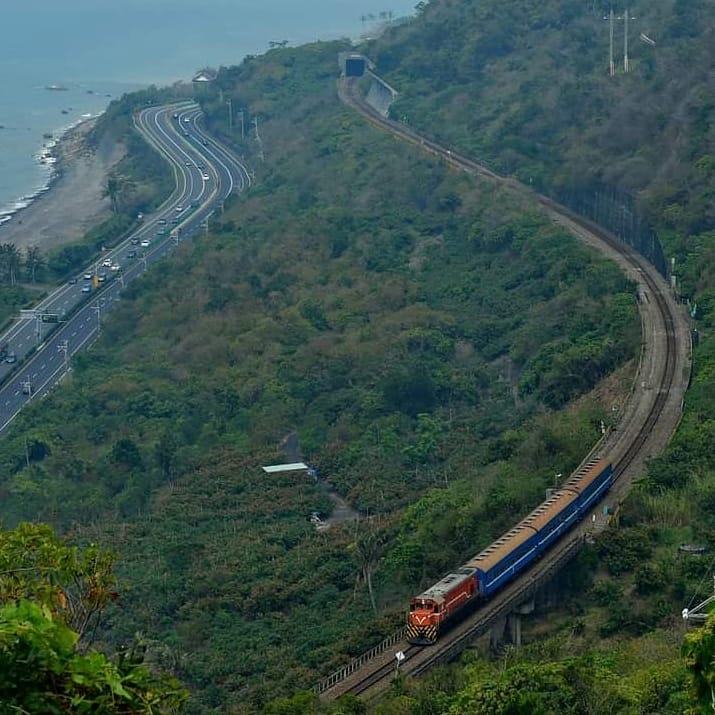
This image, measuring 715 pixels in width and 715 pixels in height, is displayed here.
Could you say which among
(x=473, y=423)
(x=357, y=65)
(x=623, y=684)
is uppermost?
(x=357, y=65)

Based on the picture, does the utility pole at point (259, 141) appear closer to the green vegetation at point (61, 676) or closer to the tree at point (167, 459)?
the tree at point (167, 459)

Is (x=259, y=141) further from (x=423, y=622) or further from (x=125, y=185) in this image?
(x=423, y=622)

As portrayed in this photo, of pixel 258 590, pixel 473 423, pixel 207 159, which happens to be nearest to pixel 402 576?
pixel 258 590

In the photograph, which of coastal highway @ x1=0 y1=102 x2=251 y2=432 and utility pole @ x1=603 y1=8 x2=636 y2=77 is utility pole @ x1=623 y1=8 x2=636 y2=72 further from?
coastal highway @ x1=0 y1=102 x2=251 y2=432

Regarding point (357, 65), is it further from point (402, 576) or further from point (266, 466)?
point (402, 576)

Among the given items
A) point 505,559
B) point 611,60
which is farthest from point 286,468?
point 611,60

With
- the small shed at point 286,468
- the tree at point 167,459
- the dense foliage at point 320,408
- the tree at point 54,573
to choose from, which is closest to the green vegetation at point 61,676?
the tree at point 54,573

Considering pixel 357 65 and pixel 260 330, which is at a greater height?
pixel 357 65
